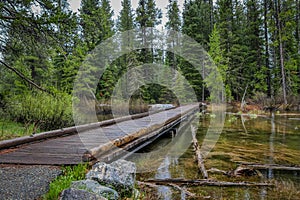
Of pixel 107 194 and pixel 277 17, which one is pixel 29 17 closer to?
pixel 107 194

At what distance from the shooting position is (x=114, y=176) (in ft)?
10.3

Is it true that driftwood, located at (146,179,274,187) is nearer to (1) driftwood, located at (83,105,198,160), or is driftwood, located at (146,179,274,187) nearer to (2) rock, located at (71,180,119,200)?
(1) driftwood, located at (83,105,198,160)

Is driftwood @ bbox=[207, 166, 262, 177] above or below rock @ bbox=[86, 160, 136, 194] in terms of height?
below

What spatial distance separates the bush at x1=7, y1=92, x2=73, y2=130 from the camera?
788 centimetres

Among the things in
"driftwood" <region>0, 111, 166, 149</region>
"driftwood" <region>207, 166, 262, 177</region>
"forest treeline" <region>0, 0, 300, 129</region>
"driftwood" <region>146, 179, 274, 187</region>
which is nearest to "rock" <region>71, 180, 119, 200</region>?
"driftwood" <region>146, 179, 274, 187</region>

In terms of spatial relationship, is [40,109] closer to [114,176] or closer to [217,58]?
[114,176]

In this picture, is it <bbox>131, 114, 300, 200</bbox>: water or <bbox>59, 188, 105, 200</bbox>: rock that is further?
<bbox>131, 114, 300, 200</bbox>: water

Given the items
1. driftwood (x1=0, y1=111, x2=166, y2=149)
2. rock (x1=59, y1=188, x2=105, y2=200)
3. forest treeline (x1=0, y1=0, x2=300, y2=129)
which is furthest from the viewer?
forest treeline (x1=0, y1=0, x2=300, y2=129)

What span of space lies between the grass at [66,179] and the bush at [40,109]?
4677 mm

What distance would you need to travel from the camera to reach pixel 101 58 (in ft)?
82.9

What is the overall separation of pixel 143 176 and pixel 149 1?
29.3 meters

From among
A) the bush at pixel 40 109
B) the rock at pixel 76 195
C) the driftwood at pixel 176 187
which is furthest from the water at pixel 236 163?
the bush at pixel 40 109

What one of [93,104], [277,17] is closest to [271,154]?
[93,104]

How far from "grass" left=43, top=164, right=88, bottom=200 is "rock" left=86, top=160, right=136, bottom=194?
0.57ft
